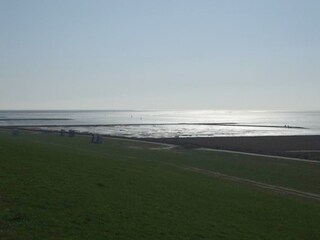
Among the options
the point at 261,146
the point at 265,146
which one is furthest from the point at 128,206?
the point at 265,146

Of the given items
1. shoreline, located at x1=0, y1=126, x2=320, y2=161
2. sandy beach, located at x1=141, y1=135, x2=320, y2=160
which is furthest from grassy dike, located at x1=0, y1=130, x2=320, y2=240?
sandy beach, located at x1=141, y1=135, x2=320, y2=160

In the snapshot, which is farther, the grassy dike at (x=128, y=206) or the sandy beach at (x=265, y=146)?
the sandy beach at (x=265, y=146)

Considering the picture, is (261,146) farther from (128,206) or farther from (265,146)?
(128,206)

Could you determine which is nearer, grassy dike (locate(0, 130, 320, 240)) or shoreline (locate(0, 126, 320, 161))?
grassy dike (locate(0, 130, 320, 240))

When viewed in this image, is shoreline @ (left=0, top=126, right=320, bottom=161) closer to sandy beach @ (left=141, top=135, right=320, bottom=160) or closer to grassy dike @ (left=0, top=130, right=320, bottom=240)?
sandy beach @ (left=141, top=135, right=320, bottom=160)

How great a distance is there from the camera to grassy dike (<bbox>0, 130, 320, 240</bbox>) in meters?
12.0

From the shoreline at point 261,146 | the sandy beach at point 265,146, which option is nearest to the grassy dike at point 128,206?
the shoreline at point 261,146

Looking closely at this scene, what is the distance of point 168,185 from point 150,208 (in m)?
6.13

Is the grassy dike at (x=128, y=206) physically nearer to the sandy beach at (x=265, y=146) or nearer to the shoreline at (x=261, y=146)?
the shoreline at (x=261, y=146)

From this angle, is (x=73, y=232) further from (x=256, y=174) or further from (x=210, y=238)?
(x=256, y=174)

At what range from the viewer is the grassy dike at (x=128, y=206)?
12.0m

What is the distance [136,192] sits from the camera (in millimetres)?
18297

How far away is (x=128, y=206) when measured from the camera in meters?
15.3

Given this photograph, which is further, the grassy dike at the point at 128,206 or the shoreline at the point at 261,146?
the shoreline at the point at 261,146
